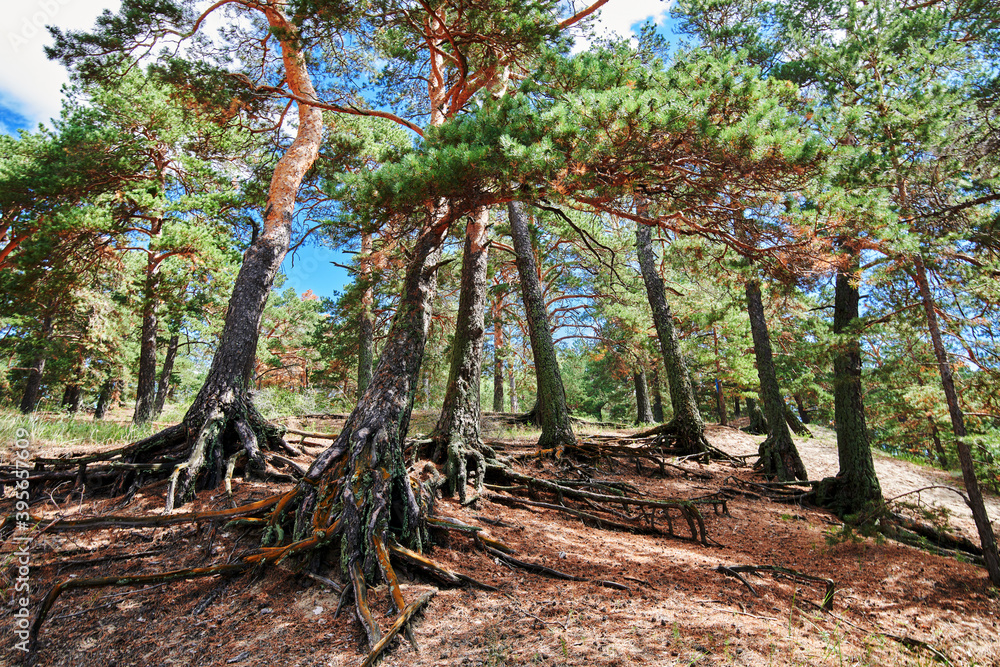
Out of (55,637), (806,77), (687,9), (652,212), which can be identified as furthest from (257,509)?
(687,9)

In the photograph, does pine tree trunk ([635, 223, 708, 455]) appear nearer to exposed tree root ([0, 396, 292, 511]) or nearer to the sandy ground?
the sandy ground

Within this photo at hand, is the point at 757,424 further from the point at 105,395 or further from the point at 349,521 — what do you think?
the point at 105,395

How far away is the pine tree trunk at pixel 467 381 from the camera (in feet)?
19.8

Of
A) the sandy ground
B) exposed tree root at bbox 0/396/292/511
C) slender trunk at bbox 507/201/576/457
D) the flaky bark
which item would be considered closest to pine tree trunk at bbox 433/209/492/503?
slender trunk at bbox 507/201/576/457

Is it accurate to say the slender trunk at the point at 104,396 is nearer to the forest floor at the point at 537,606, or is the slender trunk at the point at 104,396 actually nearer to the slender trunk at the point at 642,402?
the forest floor at the point at 537,606

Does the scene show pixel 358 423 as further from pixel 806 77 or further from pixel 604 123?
pixel 806 77

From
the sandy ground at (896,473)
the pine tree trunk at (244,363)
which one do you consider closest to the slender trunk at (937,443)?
the sandy ground at (896,473)

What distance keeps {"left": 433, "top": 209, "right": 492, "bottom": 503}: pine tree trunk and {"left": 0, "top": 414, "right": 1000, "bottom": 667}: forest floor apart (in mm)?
957

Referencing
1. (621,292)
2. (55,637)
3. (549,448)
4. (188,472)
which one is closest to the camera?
(55,637)

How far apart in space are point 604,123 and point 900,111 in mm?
3782

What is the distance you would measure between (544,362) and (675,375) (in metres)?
3.69

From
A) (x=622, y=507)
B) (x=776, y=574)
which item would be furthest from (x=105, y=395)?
(x=776, y=574)

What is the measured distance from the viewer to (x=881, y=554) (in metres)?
5.05

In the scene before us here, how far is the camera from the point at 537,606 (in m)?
3.22
